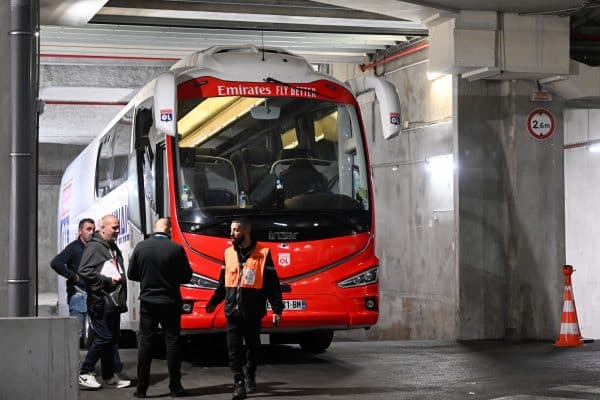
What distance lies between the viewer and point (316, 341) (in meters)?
16.1

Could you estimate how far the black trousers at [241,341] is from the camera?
11117mm

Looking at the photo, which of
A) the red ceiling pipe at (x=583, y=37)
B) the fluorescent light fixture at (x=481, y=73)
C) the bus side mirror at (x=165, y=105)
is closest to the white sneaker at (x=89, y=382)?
the bus side mirror at (x=165, y=105)

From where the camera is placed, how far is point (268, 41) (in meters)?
20.3


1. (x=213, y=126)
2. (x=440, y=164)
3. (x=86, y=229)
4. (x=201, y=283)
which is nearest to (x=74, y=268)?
(x=86, y=229)

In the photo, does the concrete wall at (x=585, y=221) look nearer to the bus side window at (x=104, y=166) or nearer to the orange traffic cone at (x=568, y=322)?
the orange traffic cone at (x=568, y=322)

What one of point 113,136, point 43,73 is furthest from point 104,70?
point 113,136

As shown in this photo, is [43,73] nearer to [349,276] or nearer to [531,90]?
[531,90]

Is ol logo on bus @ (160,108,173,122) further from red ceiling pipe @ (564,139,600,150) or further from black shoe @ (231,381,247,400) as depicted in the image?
red ceiling pipe @ (564,139,600,150)

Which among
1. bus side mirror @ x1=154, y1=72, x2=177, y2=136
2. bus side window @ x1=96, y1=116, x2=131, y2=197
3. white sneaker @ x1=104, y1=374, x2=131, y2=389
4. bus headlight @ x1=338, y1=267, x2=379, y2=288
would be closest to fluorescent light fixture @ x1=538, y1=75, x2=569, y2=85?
bus headlight @ x1=338, y1=267, x2=379, y2=288

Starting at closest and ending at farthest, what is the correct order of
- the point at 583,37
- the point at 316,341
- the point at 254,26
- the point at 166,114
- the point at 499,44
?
the point at 166,114
the point at 316,341
the point at 499,44
the point at 254,26
the point at 583,37

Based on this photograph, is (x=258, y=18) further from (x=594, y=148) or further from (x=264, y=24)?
(x=594, y=148)

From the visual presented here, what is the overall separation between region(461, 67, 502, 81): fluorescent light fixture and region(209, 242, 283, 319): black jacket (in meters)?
6.54

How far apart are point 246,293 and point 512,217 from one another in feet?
25.1

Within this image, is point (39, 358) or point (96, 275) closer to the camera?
point (39, 358)
